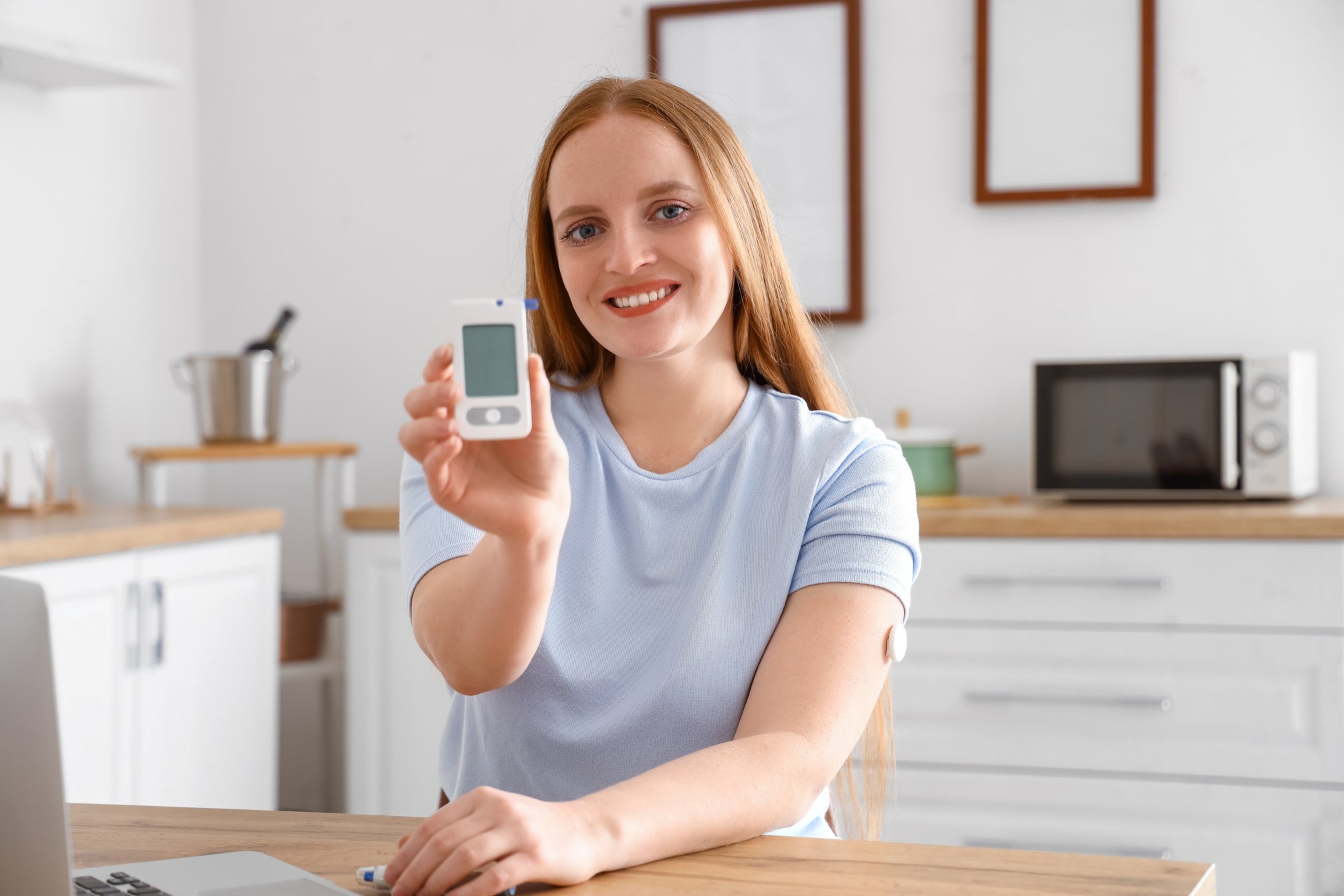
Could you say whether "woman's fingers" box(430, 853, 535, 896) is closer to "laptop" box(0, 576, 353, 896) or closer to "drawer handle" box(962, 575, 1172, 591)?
"laptop" box(0, 576, 353, 896)

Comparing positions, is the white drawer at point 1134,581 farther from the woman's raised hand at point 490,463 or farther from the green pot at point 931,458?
the woman's raised hand at point 490,463

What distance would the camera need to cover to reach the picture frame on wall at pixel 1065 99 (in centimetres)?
261

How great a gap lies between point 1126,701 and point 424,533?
1.44m

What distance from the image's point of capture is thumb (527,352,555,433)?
778 millimetres

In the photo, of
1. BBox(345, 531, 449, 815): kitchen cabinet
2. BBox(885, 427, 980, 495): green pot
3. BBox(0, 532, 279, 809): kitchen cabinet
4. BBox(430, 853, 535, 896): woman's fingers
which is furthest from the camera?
BBox(345, 531, 449, 815): kitchen cabinet

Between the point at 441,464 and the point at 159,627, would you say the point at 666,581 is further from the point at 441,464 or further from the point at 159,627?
the point at 159,627

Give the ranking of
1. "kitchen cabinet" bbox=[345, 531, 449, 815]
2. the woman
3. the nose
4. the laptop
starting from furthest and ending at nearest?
"kitchen cabinet" bbox=[345, 531, 449, 815] < the nose < the woman < the laptop

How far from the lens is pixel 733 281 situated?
1.30 meters

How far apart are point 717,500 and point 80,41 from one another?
226 centimetres

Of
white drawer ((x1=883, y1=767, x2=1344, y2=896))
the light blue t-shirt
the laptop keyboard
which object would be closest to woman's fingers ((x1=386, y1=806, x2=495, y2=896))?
the laptop keyboard

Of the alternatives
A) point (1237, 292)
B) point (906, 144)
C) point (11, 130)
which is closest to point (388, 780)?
point (11, 130)

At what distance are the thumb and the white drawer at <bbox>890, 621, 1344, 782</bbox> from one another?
1.61 metres

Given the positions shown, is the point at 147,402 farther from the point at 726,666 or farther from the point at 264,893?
the point at 264,893

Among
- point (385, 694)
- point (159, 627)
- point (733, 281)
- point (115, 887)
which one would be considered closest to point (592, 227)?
point (733, 281)
